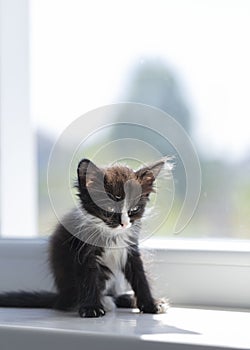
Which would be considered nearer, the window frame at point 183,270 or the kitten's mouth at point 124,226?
the kitten's mouth at point 124,226

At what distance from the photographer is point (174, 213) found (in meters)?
1.24

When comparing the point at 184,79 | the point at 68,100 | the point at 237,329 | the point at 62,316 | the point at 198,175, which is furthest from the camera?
the point at 68,100

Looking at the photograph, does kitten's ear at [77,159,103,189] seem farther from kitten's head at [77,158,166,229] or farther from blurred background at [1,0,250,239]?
blurred background at [1,0,250,239]

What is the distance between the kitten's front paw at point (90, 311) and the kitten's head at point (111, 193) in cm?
14

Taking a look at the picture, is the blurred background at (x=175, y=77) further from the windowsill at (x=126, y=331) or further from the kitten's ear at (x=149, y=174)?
the windowsill at (x=126, y=331)

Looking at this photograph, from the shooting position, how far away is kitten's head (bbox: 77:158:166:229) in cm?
111

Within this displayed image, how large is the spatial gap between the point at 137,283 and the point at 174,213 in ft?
0.50

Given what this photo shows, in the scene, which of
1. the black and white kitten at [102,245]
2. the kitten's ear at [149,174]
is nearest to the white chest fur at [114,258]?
the black and white kitten at [102,245]

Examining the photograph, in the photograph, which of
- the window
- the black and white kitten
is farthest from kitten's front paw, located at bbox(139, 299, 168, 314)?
the window

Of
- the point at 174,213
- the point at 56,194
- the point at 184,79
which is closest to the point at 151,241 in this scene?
the point at 174,213

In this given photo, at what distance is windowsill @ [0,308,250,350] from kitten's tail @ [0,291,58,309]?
0.21ft

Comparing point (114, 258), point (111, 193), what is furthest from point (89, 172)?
point (114, 258)

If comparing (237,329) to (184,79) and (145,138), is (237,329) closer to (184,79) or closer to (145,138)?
(145,138)

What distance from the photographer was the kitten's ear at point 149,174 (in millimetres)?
1133
